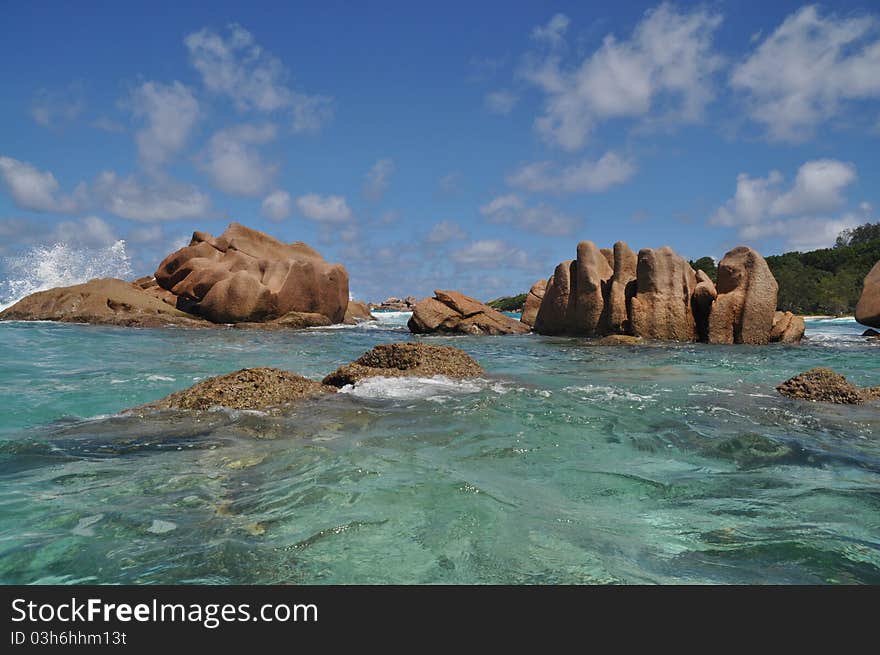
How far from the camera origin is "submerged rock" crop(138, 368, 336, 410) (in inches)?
249

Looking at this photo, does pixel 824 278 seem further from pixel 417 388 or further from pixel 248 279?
pixel 417 388

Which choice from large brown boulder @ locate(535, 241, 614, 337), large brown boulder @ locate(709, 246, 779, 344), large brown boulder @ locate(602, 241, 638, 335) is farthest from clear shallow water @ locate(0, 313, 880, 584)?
large brown boulder @ locate(535, 241, 614, 337)

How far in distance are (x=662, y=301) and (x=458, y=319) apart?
863 centimetres

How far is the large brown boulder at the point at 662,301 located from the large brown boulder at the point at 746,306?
0.87 m

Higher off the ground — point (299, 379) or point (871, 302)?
point (871, 302)

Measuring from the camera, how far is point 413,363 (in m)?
8.96

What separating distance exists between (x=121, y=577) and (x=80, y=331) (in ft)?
65.7

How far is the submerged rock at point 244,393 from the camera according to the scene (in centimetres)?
631

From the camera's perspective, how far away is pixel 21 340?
15.8 m

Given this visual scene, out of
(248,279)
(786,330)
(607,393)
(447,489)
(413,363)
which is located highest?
(248,279)

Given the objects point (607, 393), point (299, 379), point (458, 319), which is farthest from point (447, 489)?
point (458, 319)

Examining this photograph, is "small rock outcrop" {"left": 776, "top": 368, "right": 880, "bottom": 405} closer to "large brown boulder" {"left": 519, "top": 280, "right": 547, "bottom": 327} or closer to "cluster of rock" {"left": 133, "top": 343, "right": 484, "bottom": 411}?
"cluster of rock" {"left": 133, "top": 343, "right": 484, "bottom": 411}

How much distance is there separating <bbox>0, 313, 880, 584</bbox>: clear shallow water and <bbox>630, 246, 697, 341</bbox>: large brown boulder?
10976mm
